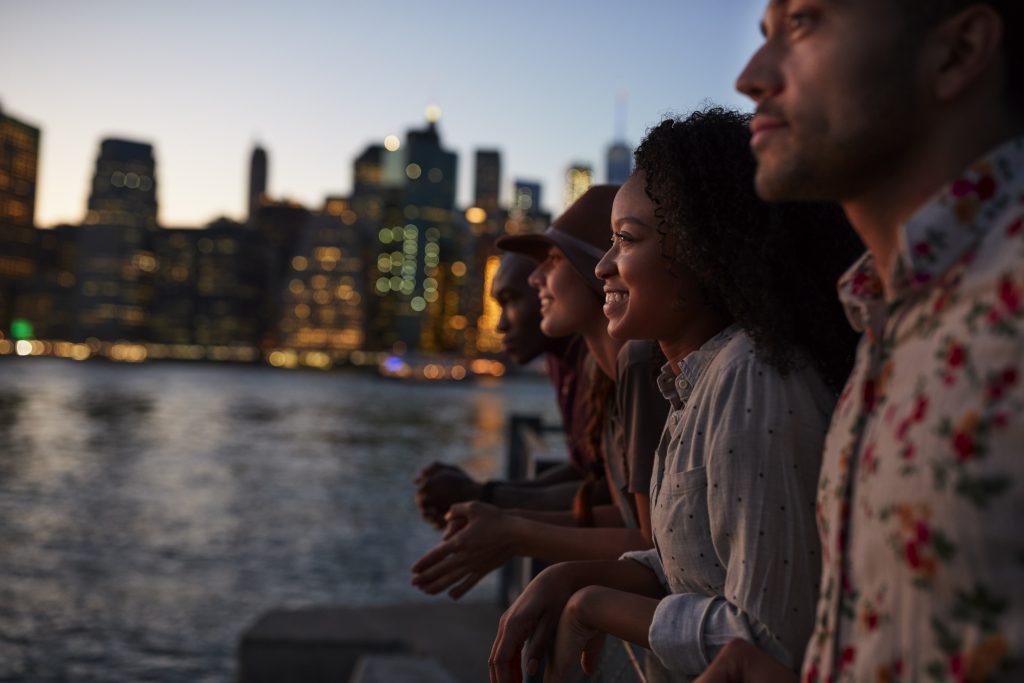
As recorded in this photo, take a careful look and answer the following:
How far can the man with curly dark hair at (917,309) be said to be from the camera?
3.51 feet

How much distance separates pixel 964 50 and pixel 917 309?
311 mm

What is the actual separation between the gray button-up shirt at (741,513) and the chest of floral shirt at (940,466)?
0.97 ft

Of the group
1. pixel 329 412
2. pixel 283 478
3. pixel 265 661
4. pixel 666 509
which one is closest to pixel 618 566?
pixel 666 509

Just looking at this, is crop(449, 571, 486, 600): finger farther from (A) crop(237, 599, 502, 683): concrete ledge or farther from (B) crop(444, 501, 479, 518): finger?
(A) crop(237, 599, 502, 683): concrete ledge

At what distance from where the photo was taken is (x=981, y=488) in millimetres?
1058

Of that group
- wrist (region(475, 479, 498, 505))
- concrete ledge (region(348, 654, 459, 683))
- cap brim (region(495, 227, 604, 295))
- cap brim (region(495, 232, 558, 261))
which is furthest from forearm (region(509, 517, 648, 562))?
concrete ledge (region(348, 654, 459, 683))

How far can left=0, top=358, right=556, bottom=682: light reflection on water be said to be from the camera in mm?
12594

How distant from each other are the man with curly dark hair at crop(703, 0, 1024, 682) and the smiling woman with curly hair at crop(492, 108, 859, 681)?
0.87ft

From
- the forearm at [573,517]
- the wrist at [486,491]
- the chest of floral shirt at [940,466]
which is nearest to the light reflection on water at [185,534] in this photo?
the wrist at [486,491]

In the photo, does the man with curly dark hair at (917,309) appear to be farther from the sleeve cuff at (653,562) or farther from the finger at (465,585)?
the finger at (465,585)

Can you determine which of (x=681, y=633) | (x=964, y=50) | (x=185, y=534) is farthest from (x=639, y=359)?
(x=185, y=534)

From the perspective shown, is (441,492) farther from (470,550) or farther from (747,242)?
(747,242)

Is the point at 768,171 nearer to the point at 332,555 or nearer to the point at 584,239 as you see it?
the point at 584,239

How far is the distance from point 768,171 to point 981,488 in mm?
518
